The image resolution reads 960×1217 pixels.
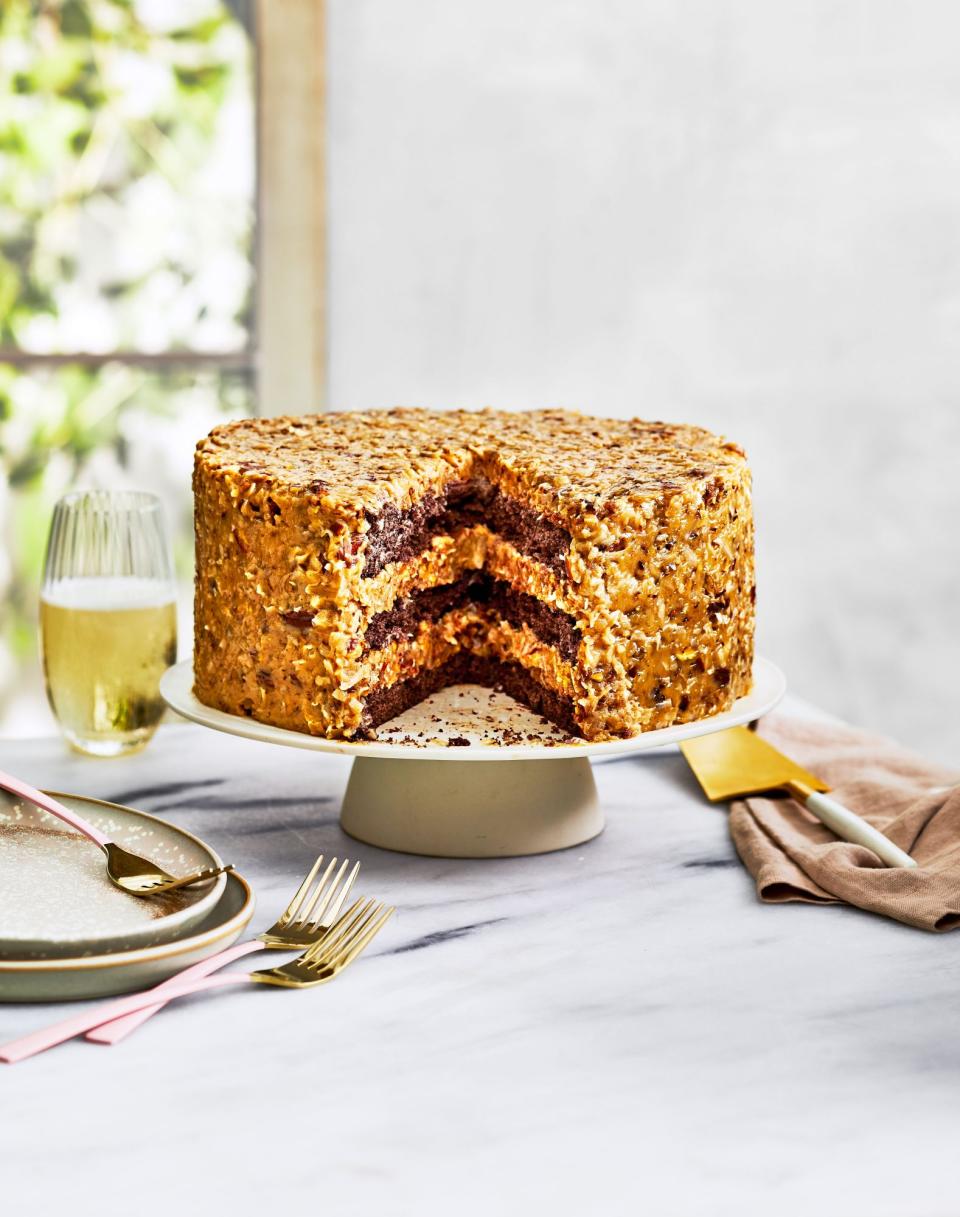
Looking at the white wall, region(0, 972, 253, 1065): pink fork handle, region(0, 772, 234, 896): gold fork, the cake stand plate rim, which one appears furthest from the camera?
the white wall

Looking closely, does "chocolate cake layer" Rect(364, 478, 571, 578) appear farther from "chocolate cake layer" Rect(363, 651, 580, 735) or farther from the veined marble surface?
the veined marble surface

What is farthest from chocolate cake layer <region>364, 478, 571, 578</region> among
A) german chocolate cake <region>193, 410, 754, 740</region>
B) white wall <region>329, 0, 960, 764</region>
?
white wall <region>329, 0, 960, 764</region>

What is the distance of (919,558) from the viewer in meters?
4.51

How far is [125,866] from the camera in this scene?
1776 millimetres

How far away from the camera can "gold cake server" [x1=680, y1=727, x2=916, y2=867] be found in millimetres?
2113

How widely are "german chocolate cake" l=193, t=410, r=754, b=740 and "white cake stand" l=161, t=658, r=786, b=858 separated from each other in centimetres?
5

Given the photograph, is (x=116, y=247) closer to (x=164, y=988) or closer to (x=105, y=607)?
(x=105, y=607)

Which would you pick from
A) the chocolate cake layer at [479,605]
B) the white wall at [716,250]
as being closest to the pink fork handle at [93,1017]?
the chocolate cake layer at [479,605]

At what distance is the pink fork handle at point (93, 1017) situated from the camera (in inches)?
58.9

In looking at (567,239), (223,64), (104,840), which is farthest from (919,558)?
(104,840)

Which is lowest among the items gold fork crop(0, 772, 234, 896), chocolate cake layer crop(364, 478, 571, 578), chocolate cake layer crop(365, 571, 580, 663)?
gold fork crop(0, 772, 234, 896)

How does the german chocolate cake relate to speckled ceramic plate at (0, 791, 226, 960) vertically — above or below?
above

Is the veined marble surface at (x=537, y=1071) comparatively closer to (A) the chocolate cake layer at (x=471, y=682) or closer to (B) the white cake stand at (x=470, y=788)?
(B) the white cake stand at (x=470, y=788)

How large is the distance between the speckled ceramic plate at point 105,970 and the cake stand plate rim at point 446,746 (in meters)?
0.33
